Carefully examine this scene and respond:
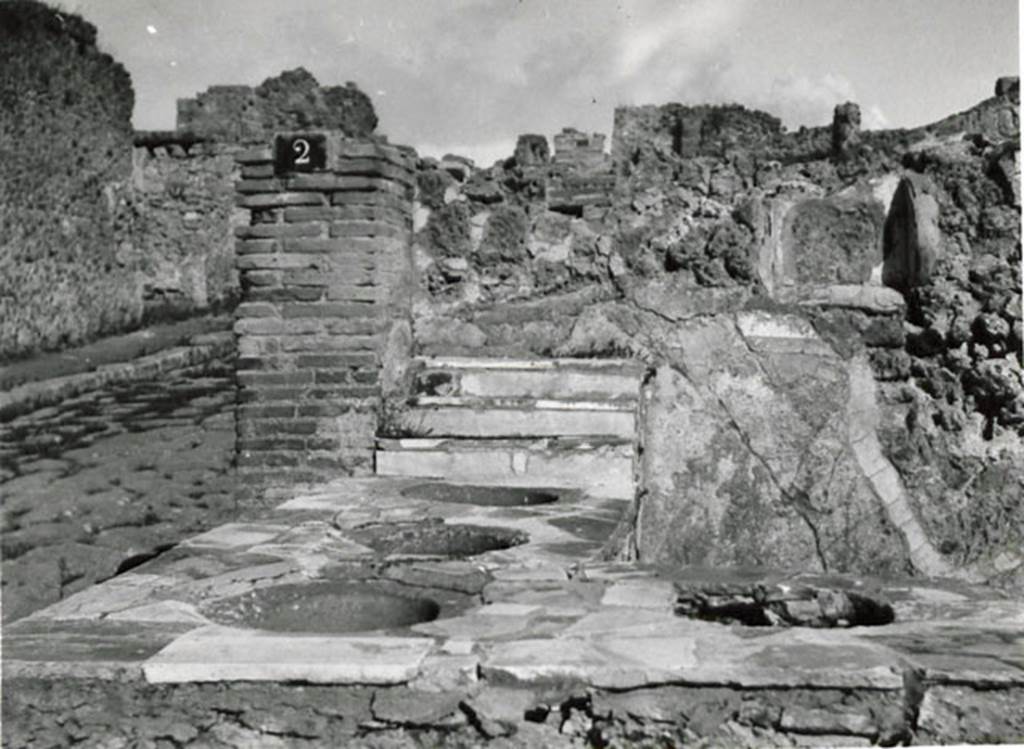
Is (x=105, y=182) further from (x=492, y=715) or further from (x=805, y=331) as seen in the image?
(x=492, y=715)

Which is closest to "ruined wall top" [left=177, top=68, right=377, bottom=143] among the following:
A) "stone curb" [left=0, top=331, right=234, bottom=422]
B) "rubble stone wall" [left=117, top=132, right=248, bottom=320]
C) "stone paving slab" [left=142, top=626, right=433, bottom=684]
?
"rubble stone wall" [left=117, top=132, right=248, bottom=320]

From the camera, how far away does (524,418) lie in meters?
4.35

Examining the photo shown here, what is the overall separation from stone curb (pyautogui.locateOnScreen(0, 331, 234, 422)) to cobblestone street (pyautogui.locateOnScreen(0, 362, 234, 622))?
157 mm

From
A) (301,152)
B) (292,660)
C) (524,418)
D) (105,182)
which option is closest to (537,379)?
(524,418)

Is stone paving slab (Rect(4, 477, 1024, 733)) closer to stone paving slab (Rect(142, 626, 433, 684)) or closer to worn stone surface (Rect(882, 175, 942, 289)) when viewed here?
stone paving slab (Rect(142, 626, 433, 684))

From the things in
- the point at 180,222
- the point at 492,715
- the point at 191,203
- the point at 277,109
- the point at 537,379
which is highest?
the point at 277,109

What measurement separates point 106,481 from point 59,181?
22.0 feet

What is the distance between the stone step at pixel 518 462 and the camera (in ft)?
13.6

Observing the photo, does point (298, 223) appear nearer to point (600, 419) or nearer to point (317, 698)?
point (600, 419)

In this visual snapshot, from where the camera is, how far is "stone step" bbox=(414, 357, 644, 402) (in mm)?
4543

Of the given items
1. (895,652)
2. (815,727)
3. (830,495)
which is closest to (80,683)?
(815,727)

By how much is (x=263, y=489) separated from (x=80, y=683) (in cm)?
246

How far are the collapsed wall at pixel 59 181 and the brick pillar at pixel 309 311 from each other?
6.50 metres

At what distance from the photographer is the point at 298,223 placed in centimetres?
452
